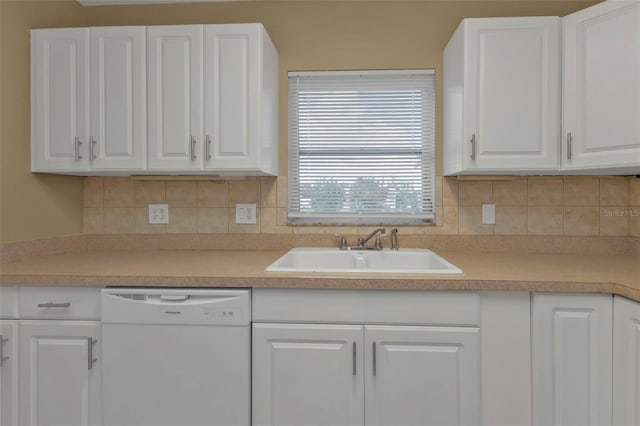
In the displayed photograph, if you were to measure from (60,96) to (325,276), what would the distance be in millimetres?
1625

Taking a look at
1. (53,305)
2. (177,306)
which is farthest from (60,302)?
(177,306)

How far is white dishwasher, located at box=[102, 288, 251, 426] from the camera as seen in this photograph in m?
1.46

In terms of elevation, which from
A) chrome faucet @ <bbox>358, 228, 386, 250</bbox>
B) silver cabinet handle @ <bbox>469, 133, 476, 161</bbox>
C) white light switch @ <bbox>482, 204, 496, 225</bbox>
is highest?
silver cabinet handle @ <bbox>469, 133, 476, 161</bbox>

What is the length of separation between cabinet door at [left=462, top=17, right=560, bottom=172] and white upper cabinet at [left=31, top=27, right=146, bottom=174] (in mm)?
1612

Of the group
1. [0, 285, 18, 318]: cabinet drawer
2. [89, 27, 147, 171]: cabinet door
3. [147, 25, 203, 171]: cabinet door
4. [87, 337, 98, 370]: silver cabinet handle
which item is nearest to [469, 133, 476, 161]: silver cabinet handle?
[147, 25, 203, 171]: cabinet door

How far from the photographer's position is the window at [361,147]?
7.23 ft

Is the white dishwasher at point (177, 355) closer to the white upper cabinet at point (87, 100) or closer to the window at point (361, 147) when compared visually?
the white upper cabinet at point (87, 100)

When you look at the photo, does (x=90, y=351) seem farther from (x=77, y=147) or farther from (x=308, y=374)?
(x=77, y=147)

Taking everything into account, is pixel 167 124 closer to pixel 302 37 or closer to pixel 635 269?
pixel 302 37

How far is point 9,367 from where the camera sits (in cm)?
153

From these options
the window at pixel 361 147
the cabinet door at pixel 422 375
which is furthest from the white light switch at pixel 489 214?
the cabinet door at pixel 422 375

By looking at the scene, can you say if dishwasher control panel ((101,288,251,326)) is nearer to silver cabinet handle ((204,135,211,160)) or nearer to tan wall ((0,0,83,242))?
silver cabinet handle ((204,135,211,160))

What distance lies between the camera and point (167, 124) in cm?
188

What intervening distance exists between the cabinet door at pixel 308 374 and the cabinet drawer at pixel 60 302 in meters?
0.67
